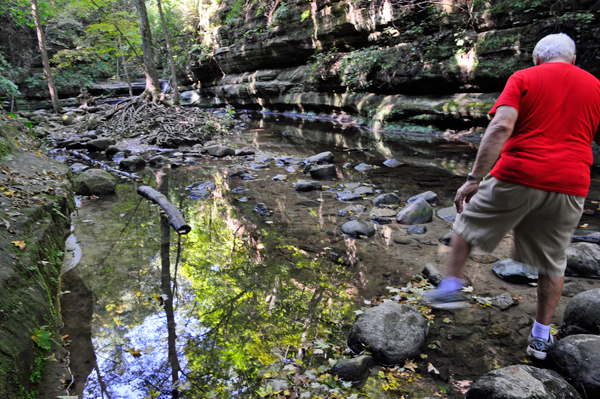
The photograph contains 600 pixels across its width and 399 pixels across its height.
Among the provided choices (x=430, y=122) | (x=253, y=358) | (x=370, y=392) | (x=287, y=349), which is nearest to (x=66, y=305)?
(x=253, y=358)

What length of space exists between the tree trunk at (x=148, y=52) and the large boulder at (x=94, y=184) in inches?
316

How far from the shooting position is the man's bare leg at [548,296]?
236 centimetres

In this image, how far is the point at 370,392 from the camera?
224 centimetres

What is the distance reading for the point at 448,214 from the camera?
203 inches

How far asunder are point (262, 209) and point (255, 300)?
8.26 feet

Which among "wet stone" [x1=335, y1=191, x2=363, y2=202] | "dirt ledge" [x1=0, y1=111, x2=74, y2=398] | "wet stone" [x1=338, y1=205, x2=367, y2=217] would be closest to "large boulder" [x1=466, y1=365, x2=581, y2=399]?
"dirt ledge" [x1=0, y1=111, x2=74, y2=398]

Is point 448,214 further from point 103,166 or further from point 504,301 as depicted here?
point 103,166

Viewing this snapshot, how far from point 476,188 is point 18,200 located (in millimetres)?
4065

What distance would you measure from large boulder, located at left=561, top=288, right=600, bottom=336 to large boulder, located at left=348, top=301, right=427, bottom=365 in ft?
3.41

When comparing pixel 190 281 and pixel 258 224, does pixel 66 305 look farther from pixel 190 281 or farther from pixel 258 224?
pixel 258 224

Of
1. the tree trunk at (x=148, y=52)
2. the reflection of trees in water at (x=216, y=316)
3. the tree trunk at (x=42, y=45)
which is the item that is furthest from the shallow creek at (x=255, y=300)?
the tree trunk at (x=42, y=45)

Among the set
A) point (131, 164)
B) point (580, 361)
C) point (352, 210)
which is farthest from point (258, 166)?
point (580, 361)

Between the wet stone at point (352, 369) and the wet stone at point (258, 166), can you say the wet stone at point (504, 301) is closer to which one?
the wet stone at point (352, 369)

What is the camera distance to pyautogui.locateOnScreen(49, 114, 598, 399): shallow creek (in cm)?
238
